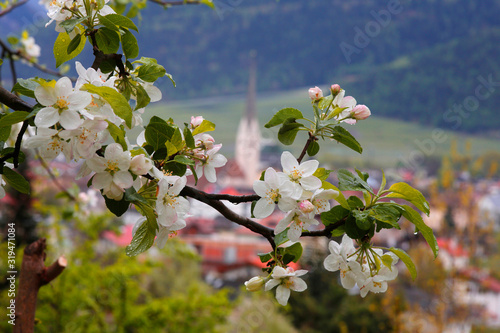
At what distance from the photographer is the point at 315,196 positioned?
409 millimetres

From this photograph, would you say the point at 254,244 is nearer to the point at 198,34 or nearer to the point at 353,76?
the point at 353,76

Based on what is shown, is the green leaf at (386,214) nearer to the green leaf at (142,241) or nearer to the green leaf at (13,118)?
the green leaf at (142,241)

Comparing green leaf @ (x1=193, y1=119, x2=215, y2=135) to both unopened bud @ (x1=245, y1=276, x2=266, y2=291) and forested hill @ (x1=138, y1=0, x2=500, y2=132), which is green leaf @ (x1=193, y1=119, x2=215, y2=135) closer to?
unopened bud @ (x1=245, y1=276, x2=266, y2=291)

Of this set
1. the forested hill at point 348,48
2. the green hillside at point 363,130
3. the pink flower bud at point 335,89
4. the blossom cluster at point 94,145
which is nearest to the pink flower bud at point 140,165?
the blossom cluster at point 94,145

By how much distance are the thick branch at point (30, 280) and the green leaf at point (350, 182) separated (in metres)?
0.47

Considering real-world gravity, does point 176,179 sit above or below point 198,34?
above

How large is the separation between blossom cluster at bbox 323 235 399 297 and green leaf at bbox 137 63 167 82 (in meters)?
0.24

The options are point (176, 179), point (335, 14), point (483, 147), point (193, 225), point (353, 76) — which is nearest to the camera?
point (176, 179)

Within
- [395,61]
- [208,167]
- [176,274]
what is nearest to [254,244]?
[176,274]

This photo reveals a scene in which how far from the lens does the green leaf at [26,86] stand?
361mm

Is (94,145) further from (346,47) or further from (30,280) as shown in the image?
(346,47)

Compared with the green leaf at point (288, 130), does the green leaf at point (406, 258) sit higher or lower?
lower

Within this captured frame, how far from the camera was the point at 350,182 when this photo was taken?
0.42m

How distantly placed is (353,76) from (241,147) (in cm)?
740
